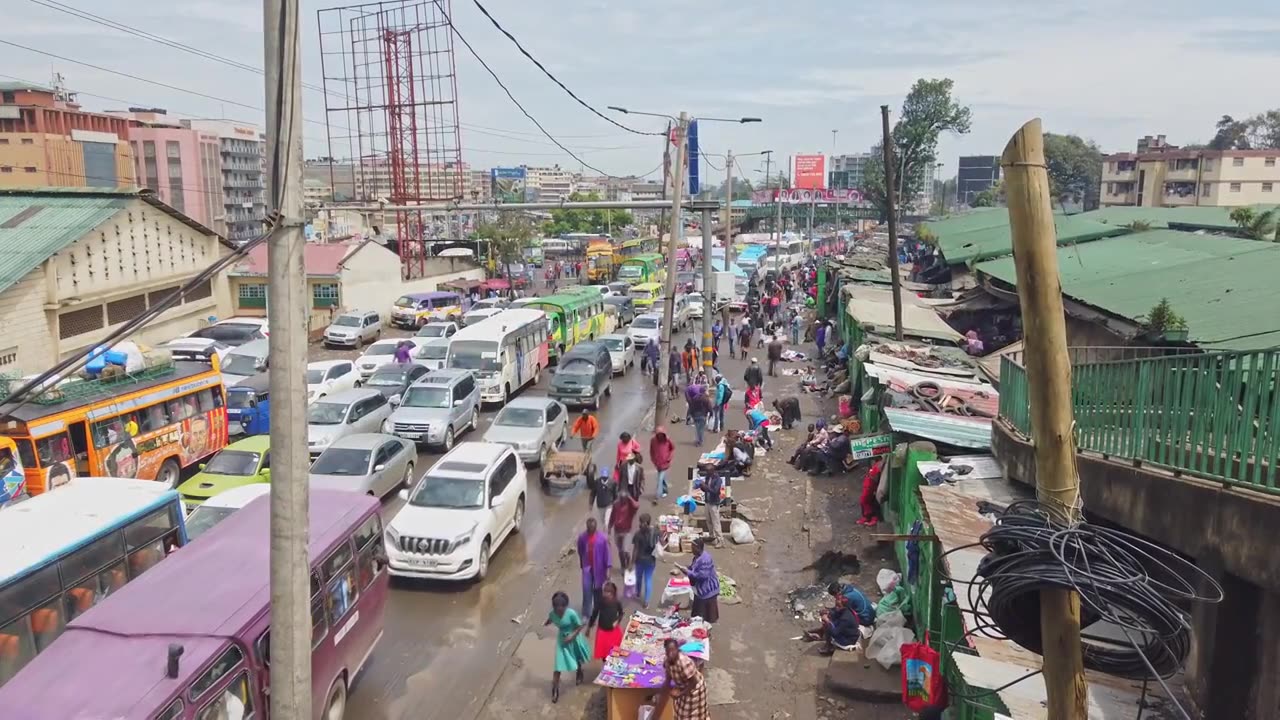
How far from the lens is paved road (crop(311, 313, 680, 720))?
9.50 m

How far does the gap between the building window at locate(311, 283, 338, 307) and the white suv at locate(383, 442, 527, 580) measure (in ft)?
87.8

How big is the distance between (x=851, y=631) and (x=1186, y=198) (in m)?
63.5

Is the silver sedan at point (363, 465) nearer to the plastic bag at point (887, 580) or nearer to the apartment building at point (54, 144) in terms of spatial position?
the plastic bag at point (887, 580)

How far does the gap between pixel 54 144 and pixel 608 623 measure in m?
64.7

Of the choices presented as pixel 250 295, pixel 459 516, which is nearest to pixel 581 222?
pixel 250 295

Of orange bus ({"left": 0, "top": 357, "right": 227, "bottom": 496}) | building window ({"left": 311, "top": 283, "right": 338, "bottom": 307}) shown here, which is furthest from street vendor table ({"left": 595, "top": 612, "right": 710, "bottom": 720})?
building window ({"left": 311, "top": 283, "right": 338, "bottom": 307})

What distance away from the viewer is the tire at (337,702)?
27.4ft

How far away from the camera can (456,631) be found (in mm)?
11125

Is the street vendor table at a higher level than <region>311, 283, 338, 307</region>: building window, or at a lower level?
lower

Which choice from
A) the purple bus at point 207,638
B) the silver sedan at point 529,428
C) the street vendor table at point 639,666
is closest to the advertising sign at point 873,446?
the street vendor table at point 639,666

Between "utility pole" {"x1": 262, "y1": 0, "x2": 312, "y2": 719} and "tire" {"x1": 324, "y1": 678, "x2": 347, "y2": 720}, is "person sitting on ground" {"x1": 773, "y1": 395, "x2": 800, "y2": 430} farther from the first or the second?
"utility pole" {"x1": 262, "y1": 0, "x2": 312, "y2": 719}

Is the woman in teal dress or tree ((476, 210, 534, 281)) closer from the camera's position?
the woman in teal dress

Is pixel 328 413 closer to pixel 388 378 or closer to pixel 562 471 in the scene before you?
pixel 388 378

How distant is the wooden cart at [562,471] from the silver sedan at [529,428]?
563 millimetres
